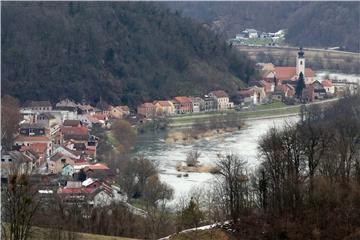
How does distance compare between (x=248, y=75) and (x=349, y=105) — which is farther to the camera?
(x=248, y=75)

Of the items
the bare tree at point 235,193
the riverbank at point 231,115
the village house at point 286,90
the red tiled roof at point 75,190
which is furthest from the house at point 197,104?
the bare tree at point 235,193

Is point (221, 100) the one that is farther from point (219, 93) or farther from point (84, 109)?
point (84, 109)

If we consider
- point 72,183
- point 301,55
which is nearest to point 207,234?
point 72,183

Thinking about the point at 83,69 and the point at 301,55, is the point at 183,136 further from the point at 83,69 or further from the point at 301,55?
the point at 301,55

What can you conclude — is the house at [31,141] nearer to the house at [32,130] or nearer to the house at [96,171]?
the house at [32,130]

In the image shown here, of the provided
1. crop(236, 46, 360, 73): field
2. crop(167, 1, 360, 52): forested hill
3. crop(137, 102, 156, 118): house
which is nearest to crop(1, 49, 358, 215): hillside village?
crop(137, 102, 156, 118): house

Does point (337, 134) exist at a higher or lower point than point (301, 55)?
lower

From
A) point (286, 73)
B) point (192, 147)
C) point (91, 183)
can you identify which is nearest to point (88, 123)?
point (192, 147)

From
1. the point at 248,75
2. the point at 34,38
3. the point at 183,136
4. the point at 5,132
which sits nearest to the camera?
the point at 5,132
